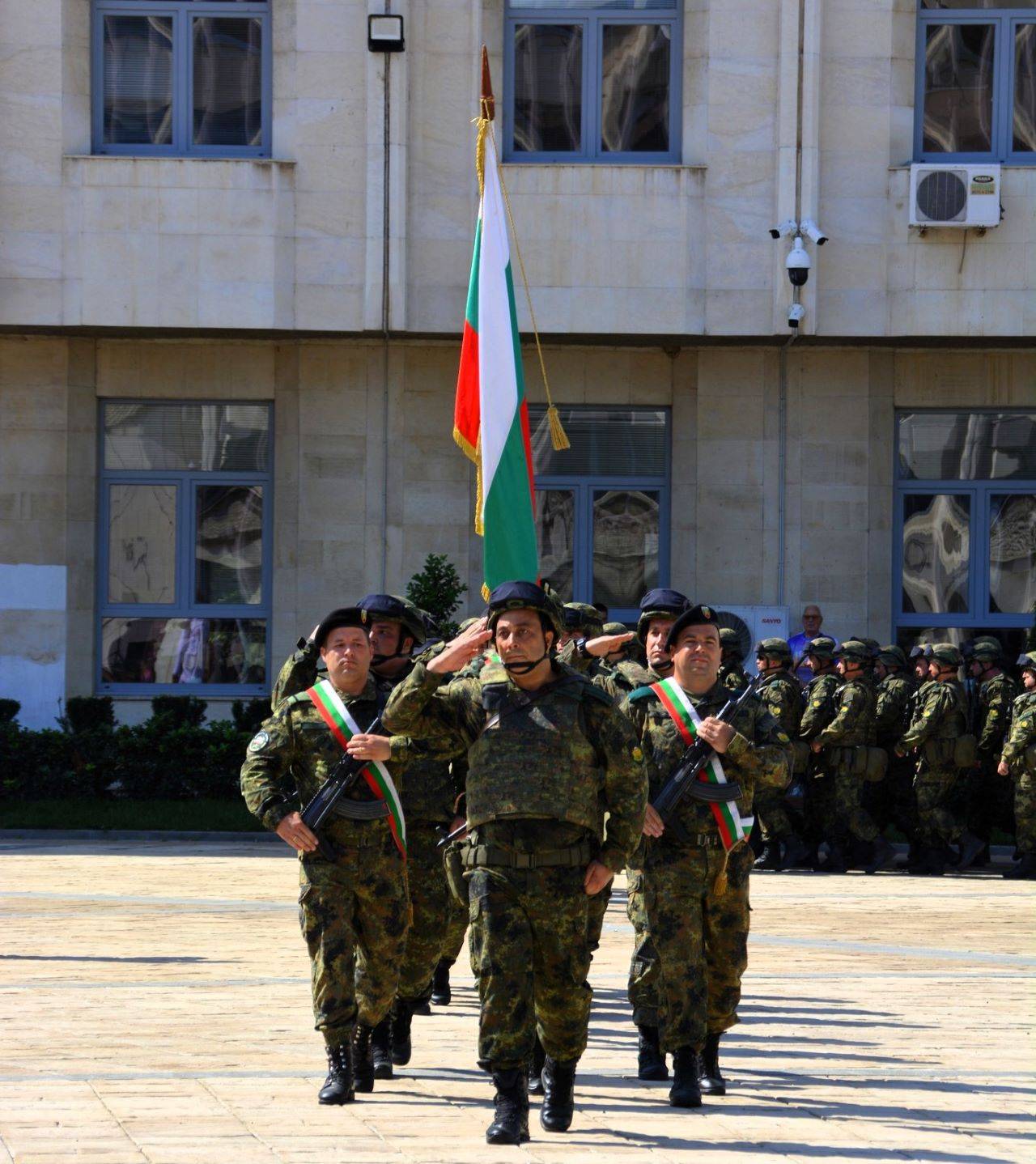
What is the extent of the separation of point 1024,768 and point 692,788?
31.6 feet

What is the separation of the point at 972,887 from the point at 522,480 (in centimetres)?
691

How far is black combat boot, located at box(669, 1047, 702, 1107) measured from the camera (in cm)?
786

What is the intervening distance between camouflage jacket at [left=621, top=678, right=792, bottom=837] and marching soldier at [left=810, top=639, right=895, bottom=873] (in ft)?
30.9

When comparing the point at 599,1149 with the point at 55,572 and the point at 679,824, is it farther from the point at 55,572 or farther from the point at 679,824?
the point at 55,572

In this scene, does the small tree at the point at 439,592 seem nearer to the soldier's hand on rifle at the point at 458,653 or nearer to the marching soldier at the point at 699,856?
the marching soldier at the point at 699,856

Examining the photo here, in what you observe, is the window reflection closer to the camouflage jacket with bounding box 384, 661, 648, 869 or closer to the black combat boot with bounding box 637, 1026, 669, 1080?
the black combat boot with bounding box 637, 1026, 669, 1080

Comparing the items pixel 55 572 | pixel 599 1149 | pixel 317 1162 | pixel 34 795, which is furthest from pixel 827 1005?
pixel 55 572

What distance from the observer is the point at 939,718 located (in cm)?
1764

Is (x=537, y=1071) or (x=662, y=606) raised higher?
(x=662, y=606)

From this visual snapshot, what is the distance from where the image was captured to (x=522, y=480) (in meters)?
11.3

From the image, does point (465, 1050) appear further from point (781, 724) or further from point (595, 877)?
point (781, 724)

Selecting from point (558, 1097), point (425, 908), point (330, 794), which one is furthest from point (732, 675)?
point (558, 1097)

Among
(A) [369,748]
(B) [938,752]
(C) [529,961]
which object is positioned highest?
(A) [369,748]

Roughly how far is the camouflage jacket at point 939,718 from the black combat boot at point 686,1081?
10051 millimetres
